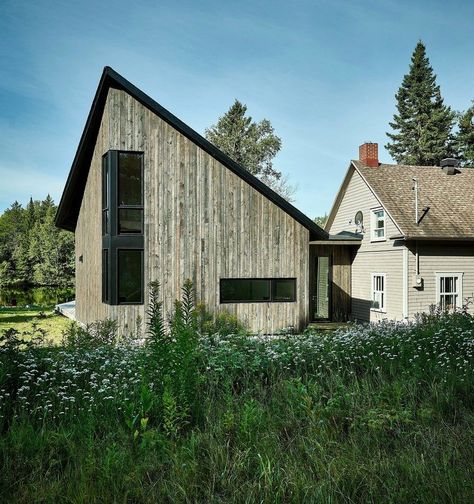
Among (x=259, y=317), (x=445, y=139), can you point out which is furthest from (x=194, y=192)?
(x=445, y=139)

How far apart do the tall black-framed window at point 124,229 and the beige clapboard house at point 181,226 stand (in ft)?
0.09

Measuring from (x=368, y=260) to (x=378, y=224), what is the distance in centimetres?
158

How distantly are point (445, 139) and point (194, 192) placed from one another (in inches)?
1443

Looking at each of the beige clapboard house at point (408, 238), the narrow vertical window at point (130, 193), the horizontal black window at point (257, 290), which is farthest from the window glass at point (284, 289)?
the beige clapboard house at point (408, 238)

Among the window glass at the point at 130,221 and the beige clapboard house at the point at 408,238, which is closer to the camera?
the window glass at the point at 130,221

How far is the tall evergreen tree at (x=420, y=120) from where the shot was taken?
4297 cm

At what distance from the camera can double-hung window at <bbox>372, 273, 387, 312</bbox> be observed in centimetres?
1898

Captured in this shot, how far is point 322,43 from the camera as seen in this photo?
13.4m

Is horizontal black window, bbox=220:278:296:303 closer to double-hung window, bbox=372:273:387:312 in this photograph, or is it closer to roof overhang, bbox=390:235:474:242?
roof overhang, bbox=390:235:474:242

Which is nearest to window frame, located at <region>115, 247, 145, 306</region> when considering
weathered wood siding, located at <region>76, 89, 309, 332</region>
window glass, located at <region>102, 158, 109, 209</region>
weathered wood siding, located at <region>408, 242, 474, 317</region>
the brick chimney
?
weathered wood siding, located at <region>76, 89, 309, 332</region>

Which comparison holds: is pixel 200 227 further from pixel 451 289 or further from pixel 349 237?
pixel 451 289

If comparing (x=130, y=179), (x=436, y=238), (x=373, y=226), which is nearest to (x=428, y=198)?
(x=373, y=226)

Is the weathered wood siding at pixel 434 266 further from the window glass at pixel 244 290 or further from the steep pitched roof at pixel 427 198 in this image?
the window glass at pixel 244 290

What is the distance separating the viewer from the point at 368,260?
19.8 meters
